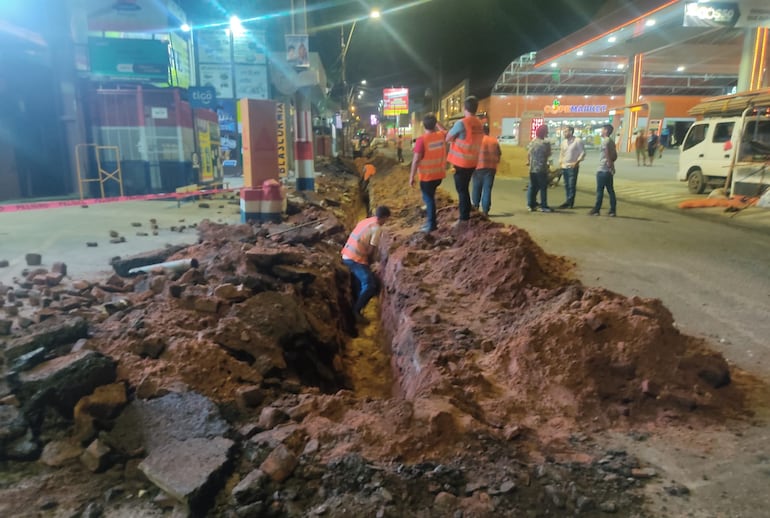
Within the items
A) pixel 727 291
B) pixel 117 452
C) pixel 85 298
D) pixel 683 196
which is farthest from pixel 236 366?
pixel 683 196

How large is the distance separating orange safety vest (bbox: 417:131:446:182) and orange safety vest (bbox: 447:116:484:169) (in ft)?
0.54

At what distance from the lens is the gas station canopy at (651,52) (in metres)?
18.9

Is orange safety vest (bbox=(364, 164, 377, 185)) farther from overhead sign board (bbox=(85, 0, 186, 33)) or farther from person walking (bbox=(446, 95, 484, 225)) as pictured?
overhead sign board (bbox=(85, 0, 186, 33))

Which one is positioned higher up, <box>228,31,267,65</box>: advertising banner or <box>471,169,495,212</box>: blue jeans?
<box>228,31,267,65</box>: advertising banner

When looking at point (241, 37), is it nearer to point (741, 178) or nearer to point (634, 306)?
point (741, 178)

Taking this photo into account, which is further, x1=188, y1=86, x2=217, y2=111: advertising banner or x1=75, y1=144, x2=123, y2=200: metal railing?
x1=188, y1=86, x2=217, y2=111: advertising banner

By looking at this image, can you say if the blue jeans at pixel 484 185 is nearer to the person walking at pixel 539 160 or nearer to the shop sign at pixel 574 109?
the person walking at pixel 539 160

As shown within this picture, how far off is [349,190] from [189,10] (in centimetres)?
A: 1007

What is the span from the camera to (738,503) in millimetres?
2596

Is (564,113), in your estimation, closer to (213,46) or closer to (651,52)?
(651,52)

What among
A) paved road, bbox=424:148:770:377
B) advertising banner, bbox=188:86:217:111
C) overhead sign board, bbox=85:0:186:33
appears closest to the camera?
paved road, bbox=424:148:770:377

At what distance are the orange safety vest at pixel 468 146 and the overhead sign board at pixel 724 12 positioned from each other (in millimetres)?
15142

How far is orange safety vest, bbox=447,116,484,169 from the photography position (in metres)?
7.97

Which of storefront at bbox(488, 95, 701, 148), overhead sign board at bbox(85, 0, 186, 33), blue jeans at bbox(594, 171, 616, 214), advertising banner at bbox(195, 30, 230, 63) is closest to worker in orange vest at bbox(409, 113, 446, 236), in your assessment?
blue jeans at bbox(594, 171, 616, 214)
